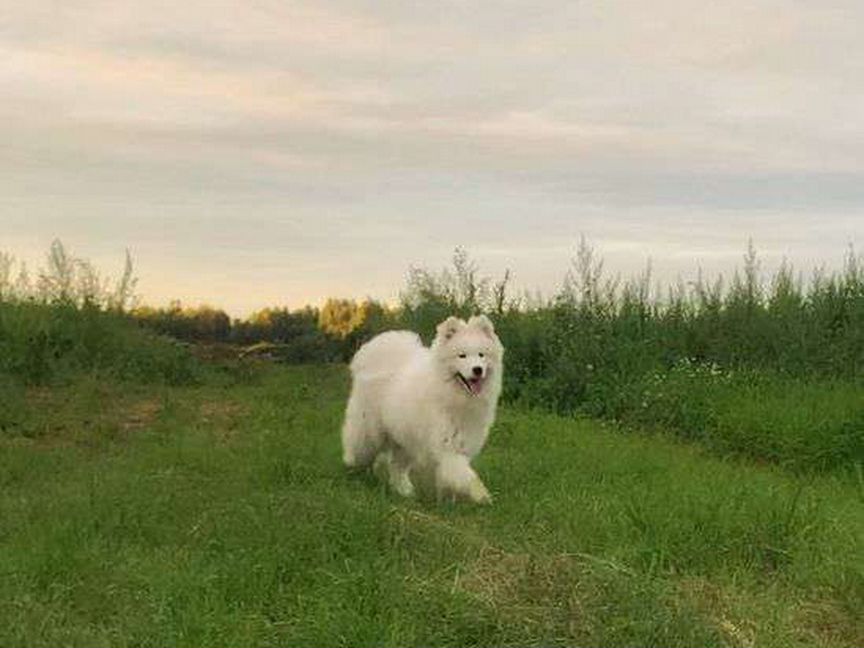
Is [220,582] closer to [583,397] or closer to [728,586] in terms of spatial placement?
[728,586]

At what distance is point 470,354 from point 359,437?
1279 mm

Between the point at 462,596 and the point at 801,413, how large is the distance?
324 inches

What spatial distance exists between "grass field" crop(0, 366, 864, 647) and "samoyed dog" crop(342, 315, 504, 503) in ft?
1.02

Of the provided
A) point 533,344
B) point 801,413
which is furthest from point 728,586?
point 533,344

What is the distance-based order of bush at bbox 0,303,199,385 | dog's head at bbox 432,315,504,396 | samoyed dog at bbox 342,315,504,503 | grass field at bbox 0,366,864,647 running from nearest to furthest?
grass field at bbox 0,366,864,647 < samoyed dog at bbox 342,315,504,503 < dog's head at bbox 432,315,504,396 < bush at bbox 0,303,199,385

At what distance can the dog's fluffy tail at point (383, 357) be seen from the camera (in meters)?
8.82

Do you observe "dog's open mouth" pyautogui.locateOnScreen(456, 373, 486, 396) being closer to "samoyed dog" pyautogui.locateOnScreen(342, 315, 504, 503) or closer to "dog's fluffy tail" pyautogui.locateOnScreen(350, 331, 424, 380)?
"samoyed dog" pyautogui.locateOnScreen(342, 315, 504, 503)

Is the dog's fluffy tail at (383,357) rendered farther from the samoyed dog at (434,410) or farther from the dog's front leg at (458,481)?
the dog's front leg at (458,481)

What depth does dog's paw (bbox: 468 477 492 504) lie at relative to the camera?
7.51 metres

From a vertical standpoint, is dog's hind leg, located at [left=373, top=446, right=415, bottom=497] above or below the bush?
below

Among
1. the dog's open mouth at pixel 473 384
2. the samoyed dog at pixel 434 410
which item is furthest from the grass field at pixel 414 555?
the dog's open mouth at pixel 473 384

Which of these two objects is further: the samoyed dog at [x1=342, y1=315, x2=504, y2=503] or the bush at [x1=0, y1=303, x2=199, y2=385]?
the bush at [x1=0, y1=303, x2=199, y2=385]

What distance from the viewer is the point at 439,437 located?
8000 mm

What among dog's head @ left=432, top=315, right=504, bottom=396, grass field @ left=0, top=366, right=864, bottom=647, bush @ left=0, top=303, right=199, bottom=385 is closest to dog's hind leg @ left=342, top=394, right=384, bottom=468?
grass field @ left=0, top=366, right=864, bottom=647
